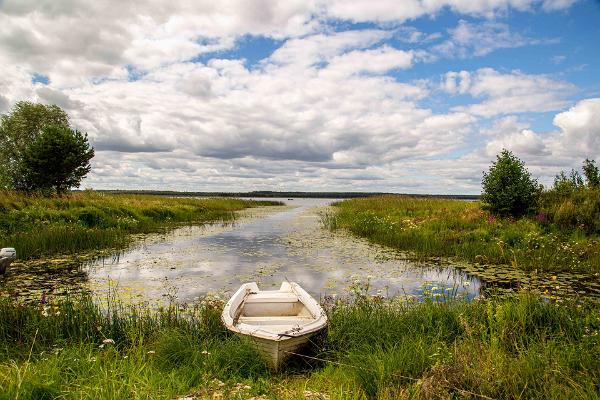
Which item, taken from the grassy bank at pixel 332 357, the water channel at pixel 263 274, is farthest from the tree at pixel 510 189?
the grassy bank at pixel 332 357

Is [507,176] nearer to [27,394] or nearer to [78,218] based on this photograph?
[27,394]

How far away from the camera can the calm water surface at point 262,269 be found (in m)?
10.3

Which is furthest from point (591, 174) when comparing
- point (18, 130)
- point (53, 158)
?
point (18, 130)

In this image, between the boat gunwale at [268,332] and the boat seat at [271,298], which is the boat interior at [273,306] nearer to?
the boat seat at [271,298]

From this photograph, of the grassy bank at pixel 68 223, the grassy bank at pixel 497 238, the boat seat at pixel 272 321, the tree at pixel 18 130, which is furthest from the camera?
the tree at pixel 18 130

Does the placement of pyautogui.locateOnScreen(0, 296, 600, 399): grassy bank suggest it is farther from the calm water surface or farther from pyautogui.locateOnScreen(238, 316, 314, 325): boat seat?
the calm water surface

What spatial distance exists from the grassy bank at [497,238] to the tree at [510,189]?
0.78 metres

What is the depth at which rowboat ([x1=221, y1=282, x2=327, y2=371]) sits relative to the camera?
5.61 m

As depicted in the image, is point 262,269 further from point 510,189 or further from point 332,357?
point 510,189

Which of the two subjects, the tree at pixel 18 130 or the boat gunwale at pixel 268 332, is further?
the tree at pixel 18 130

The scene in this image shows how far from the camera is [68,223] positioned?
19172 millimetres

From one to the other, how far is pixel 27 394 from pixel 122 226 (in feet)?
65.6

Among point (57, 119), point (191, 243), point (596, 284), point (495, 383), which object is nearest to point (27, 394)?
point (495, 383)

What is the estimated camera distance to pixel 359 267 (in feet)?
43.2
